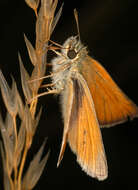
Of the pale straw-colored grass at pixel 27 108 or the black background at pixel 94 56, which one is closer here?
the pale straw-colored grass at pixel 27 108

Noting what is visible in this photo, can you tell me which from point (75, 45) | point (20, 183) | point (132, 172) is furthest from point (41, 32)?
point (132, 172)

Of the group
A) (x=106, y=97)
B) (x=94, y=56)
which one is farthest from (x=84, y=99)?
(x=94, y=56)

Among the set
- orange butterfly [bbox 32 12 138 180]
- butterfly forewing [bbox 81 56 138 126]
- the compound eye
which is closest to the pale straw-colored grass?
orange butterfly [bbox 32 12 138 180]

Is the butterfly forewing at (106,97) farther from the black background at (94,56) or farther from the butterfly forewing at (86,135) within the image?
the black background at (94,56)

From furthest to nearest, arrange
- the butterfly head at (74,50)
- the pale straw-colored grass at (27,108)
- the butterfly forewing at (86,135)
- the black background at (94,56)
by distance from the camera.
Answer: the black background at (94,56) < the butterfly head at (74,50) < the butterfly forewing at (86,135) < the pale straw-colored grass at (27,108)

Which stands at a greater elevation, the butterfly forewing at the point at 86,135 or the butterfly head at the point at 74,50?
the butterfly head at the point at 74,50

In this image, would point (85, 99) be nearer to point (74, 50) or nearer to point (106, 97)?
point (106, 97)

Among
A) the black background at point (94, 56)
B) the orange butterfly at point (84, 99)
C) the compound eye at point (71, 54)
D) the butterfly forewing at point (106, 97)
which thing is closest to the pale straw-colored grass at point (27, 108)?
the orange butterfly at point (84, 99)
